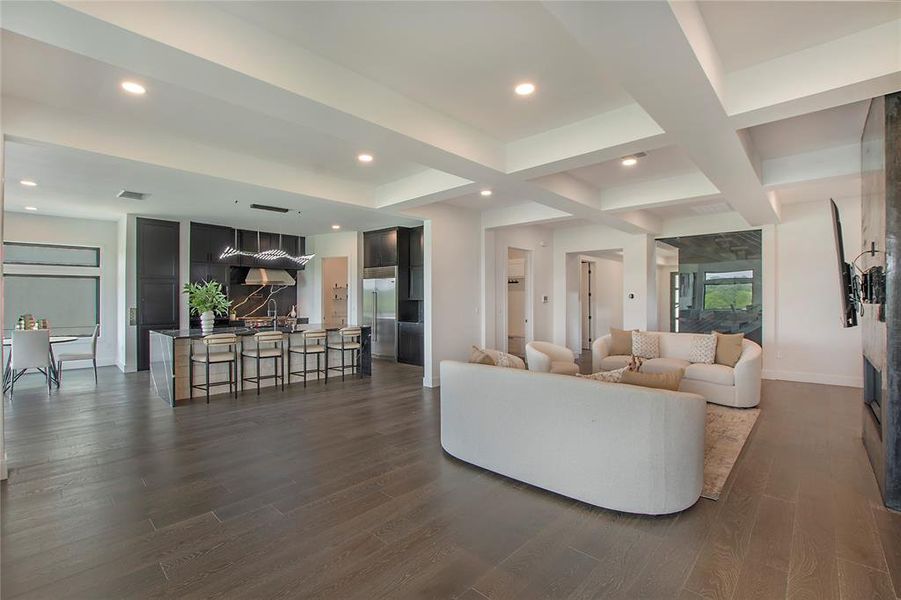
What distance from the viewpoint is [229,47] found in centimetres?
230

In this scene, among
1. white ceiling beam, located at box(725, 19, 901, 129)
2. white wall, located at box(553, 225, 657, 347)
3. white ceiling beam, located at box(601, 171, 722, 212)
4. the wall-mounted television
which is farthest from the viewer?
white wall, located at box(553, 225, 657, 347)

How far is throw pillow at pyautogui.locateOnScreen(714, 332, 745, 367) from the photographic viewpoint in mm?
5605

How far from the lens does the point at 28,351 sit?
5.86 meters

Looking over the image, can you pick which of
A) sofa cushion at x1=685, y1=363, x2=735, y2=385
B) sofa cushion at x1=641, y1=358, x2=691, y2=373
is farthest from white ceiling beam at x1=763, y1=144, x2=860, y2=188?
sofa cushion at x1=641, y1=358, x2=691, y2=373

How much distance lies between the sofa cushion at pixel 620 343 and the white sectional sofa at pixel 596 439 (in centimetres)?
403

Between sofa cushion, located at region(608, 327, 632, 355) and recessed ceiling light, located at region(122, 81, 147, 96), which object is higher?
recessed ceiling light, located at region(122, 81, 147, 96)

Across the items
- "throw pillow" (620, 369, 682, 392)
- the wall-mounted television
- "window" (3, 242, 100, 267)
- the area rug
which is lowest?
the area rug

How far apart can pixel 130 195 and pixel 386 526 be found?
246 inches

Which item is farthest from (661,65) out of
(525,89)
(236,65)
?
(236,65)

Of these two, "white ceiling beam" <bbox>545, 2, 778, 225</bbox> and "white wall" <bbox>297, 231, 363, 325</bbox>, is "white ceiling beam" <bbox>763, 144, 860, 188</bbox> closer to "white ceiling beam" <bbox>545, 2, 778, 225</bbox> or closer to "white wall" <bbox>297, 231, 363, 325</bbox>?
"white ceiling beam" <bbox>545, 2, 778, 225</bbox>

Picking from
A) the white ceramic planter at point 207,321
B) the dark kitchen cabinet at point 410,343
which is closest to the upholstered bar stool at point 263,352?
the white ceramic planter at point 207,321

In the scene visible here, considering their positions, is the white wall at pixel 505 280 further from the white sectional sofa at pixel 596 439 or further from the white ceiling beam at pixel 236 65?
the white sectional sofa at pixel 596 439

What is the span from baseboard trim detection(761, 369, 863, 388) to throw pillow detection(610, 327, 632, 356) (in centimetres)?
254

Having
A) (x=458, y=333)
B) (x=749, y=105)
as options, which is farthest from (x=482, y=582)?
(x=458, y=333)
